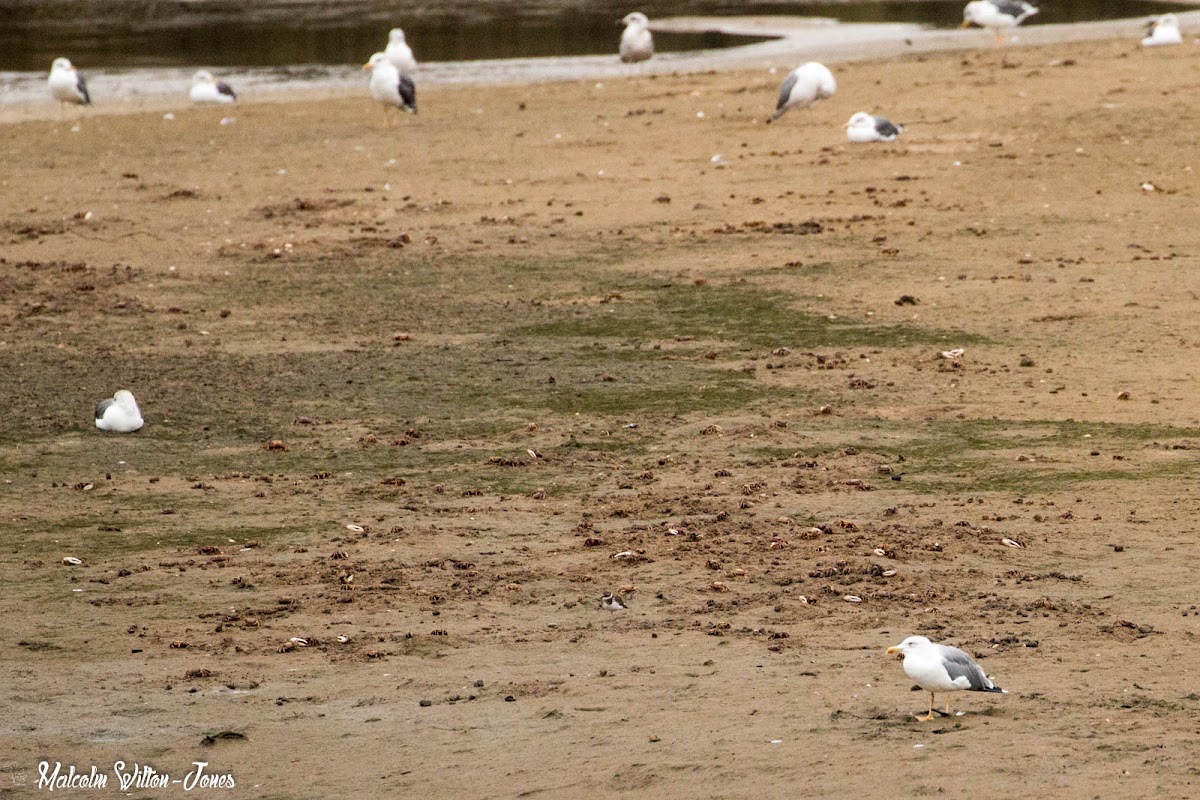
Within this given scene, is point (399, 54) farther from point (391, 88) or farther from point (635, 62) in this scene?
point (391, 88)

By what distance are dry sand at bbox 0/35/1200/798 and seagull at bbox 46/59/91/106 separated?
15.5 ft

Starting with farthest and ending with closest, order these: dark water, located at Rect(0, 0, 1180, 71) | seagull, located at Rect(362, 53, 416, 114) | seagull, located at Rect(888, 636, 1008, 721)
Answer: dark water, located at Rect(0, 0, 1180, 71), seagull, located at Rect(362, 53, 416, 114), seagull, located at Rect(888, 636, 1008, 721)

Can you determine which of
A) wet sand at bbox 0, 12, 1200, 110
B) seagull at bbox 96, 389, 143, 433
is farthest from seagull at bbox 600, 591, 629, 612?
wet sand at bbox 0, 12, 1200, 110

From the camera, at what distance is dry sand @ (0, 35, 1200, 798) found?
5.60 meters

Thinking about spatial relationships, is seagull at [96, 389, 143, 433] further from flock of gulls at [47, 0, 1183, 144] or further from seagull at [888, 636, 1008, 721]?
flock of gulls at [47, 0, 1183, 144]

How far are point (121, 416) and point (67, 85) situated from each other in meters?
12.9

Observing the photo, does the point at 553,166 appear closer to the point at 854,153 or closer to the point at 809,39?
the point at 854,153

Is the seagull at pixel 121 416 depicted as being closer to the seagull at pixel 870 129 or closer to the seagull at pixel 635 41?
the seagull at pixel 870 129

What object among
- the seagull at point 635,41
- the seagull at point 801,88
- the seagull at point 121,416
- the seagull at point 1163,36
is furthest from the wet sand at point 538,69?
the seagull at point 121,416

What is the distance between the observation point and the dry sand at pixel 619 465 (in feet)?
18.4

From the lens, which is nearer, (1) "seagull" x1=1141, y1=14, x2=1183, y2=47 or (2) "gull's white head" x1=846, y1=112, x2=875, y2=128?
(2) "gull's white head" x1=846, y1=112, x2=875, y2=128

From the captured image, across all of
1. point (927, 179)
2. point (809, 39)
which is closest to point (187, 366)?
point (927, 179)

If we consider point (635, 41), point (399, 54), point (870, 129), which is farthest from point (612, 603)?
point (635, 41)

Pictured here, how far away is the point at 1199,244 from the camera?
1209 cm
